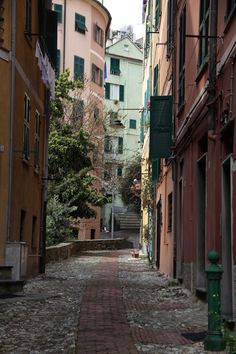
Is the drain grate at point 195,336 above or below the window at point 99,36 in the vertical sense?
below

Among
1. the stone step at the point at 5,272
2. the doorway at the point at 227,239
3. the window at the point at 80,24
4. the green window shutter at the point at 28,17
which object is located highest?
the window at the point at 80,24

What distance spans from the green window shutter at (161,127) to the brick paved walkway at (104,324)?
441cm

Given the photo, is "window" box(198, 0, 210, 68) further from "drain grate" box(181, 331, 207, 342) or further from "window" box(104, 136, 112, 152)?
"window" box(104, 136, 112, 152)

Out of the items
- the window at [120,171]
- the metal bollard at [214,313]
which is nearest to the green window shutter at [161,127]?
the metal bollard at [214,313]

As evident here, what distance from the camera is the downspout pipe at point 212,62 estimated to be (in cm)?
962

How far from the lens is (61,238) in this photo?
28.7 m

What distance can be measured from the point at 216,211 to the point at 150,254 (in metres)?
15.8

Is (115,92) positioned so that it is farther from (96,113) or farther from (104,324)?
(104,324)

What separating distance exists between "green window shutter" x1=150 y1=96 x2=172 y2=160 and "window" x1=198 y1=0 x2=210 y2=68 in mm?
4922

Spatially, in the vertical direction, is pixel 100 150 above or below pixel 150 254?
above

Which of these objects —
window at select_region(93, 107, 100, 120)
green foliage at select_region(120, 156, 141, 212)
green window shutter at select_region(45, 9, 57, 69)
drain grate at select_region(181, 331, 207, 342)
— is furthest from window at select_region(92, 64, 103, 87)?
drain grate at select_region(181, 331, 207, 342)

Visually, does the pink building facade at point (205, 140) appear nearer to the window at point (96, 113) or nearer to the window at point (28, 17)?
the window at point (28, 17)

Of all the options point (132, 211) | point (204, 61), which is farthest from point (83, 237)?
point (204, 61)

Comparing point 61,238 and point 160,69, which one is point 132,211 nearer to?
point 61,238
